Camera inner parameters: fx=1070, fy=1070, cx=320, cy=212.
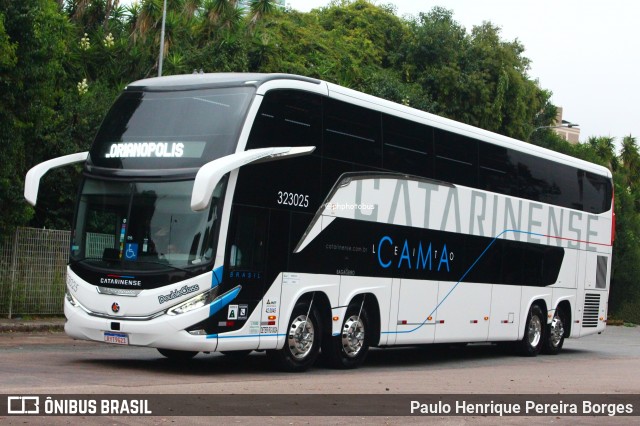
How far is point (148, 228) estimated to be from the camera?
47.8ft

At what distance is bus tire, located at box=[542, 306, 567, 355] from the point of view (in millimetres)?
23975

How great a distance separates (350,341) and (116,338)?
14.0ft

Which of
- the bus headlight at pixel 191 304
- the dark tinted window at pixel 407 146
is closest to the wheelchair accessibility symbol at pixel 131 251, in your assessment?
the bus headlight at pixel 191 304

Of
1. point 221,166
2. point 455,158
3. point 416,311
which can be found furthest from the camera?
point 455,158

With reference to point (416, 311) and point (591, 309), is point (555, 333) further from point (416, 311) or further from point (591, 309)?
point (416, 311)

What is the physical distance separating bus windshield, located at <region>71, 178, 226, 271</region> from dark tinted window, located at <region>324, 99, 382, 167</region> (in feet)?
8.61

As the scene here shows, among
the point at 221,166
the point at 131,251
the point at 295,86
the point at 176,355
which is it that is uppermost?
the point at 295,86

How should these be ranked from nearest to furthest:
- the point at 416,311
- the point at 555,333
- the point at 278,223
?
the point at 278,223
the point at 416,311
the point at 555,333

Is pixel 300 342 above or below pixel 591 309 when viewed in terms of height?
below

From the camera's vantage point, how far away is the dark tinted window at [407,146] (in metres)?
17.9

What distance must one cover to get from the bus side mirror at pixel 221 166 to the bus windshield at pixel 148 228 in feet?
1.16

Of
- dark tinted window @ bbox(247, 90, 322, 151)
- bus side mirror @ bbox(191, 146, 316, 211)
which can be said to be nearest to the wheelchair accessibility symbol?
bus side mirror @ bbox(191, 146, 316, 211)

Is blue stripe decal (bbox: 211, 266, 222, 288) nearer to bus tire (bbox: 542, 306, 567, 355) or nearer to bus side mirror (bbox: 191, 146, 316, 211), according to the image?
bus side mirror (bbox: 191, 146, 316, 211)

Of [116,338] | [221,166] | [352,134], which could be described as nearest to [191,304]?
[116,338]
